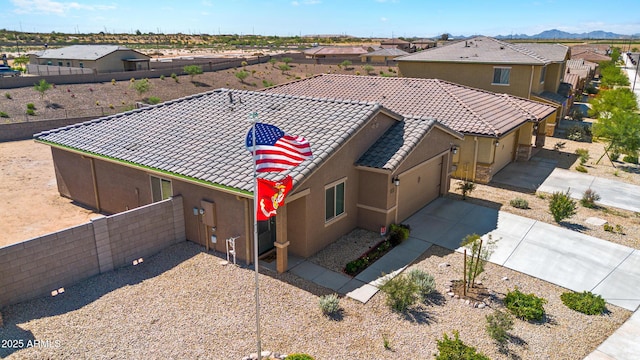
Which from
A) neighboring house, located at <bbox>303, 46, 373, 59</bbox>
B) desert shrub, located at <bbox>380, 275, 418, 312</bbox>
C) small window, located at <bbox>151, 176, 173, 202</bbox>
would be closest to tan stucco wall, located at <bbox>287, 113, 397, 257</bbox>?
desert shrub, located at <bbox>380, 275, 418, 312</bbox>

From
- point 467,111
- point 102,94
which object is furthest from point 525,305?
point 102,94

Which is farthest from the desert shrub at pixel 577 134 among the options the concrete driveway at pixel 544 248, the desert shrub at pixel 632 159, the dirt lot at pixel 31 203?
the dirt lot at pixel 31 203

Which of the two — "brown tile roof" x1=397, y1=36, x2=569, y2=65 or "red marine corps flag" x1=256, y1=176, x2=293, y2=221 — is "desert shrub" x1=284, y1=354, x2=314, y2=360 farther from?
"brown tile roof" x1=397, y1=36, x2=569, y2=65

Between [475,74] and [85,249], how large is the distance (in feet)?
91.6

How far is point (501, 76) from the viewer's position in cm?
3141

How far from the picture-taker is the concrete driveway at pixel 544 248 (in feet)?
42.2

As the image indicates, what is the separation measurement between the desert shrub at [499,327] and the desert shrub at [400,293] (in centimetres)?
185

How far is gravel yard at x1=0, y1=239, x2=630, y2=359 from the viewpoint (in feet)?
31.7

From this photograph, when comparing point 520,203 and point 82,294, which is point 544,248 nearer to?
point 520,203

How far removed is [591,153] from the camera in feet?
94.5

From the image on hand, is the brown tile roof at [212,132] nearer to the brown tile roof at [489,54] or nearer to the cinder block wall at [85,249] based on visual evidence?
the cinder block wall at [85,249]

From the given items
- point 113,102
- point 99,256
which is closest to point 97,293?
point 99,256

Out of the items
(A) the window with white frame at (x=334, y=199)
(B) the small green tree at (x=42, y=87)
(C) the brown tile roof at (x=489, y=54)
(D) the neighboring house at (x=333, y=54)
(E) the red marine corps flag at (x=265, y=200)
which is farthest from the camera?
(D) the neighboring house at (x=333, y=54)

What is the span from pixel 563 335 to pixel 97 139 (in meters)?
16.5
